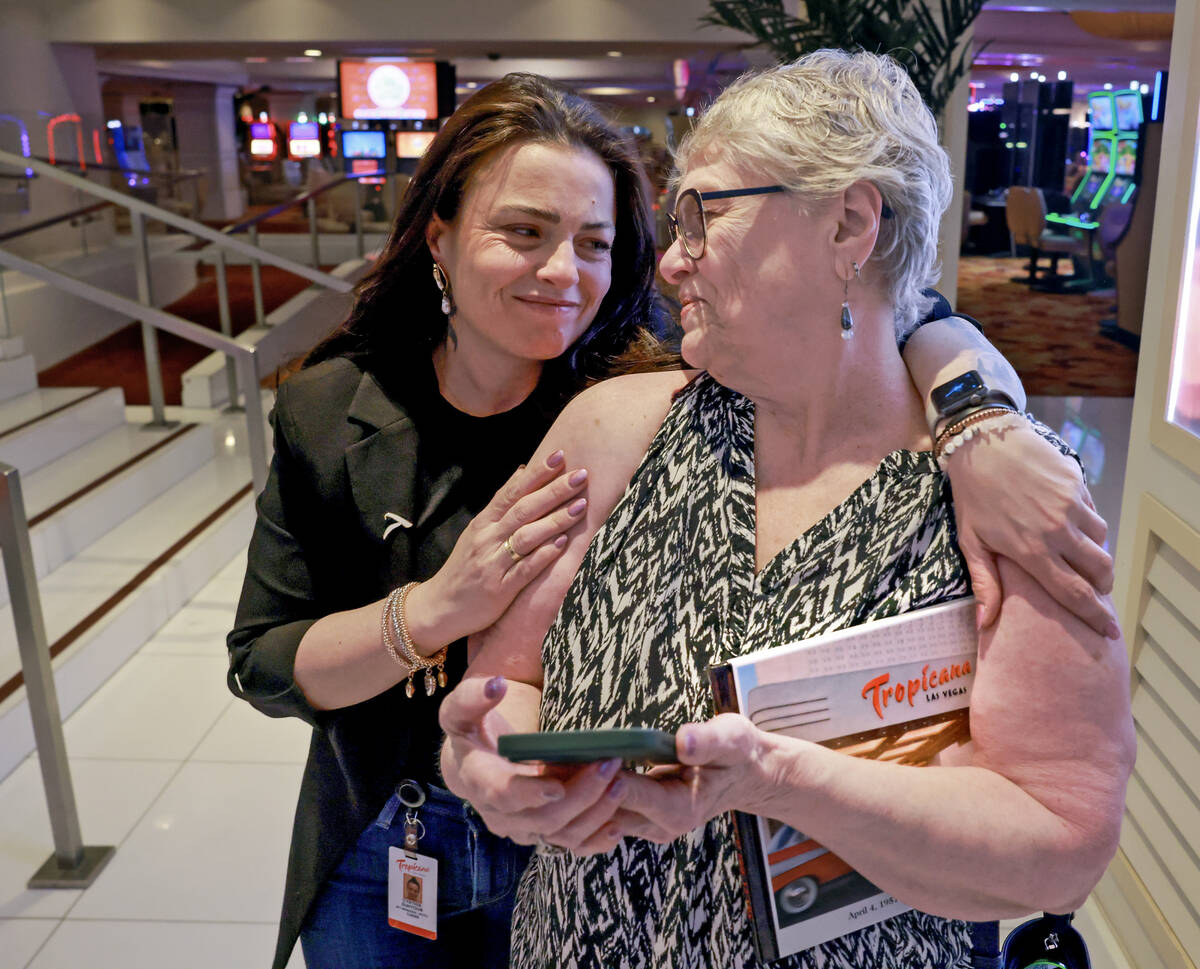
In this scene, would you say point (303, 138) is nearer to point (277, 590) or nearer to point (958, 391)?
point (277, 590)

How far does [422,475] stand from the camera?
1445 mm

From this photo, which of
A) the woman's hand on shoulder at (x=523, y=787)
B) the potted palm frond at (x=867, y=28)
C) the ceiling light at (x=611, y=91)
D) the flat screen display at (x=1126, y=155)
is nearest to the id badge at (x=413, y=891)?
the woman's hand on shoulder at (x=523, y=787)

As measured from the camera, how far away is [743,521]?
107 cm

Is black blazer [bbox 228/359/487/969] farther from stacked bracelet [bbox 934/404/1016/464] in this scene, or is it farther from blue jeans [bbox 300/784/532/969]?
stacked bracelet [bbox 934/404/1016/464]

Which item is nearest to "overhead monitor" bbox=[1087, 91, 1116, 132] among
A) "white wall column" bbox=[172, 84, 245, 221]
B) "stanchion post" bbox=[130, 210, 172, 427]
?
"stanchion post" bbox=[130, 210, 172, 427]

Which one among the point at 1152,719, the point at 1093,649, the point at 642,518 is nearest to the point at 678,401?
the point at 642,518

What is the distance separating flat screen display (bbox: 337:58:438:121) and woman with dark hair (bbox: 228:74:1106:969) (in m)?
13.7

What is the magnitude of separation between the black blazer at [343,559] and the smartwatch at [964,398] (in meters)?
0.67

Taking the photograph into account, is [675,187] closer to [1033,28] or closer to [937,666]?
[937,666]

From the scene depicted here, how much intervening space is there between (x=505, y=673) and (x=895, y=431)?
500mm

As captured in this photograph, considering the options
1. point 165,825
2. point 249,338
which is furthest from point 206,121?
point 165,825

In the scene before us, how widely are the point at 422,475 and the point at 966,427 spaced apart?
0.74 metres

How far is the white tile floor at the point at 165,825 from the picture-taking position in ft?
8.55

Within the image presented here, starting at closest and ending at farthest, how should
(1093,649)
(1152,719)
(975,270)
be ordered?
(1093,649) → (1152,719) → (975,270)
